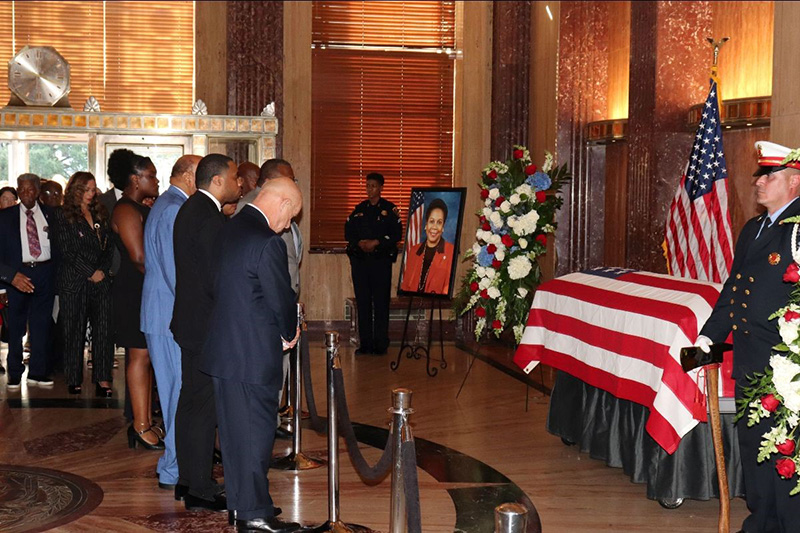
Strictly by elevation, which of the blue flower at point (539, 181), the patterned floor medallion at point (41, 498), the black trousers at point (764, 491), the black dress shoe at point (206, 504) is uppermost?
the blue flower at point (539, 181)

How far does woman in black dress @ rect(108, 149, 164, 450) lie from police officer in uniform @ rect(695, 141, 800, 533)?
3.57m

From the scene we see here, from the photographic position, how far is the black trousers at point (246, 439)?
15.1ft

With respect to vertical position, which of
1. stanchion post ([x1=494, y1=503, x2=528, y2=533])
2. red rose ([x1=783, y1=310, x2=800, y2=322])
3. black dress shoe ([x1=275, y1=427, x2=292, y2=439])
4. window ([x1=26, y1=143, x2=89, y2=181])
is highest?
window ([x1=26, y1=143, x2=89, y2=181])

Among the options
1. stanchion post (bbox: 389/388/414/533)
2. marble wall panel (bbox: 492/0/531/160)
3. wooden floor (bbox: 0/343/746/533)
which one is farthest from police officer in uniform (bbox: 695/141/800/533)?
marble wall panel (bbox: 492/0/531/160)

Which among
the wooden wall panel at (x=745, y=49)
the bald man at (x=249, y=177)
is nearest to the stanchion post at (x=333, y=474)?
the bald man at (x=249, y=177)

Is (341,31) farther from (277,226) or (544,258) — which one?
(277,226)

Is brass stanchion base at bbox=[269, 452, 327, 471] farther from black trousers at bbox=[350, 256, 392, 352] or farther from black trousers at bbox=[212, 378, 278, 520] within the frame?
black trousers at bbox=[350, 256, 392, 352]

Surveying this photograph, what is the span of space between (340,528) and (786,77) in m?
4.27

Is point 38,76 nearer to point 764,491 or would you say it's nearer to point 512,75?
point 512,75

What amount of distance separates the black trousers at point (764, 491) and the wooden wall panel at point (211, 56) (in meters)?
8.57

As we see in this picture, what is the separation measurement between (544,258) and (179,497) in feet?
21.8

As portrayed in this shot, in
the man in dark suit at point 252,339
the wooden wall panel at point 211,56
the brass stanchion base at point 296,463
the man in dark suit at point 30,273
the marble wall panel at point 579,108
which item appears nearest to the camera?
the man in dark suit at point 252,339

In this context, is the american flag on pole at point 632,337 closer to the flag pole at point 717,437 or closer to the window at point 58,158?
the flag pole at point 717,437

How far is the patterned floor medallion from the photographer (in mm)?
5062
